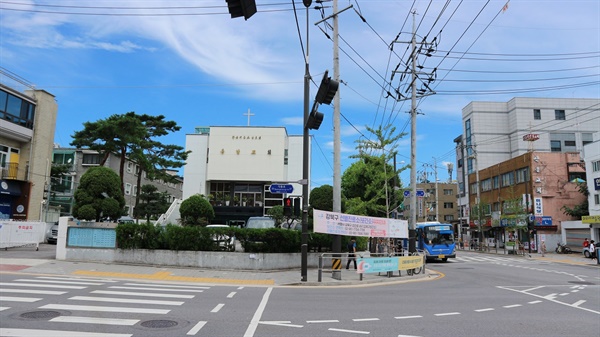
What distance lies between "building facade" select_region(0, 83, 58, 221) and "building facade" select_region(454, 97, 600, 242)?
5692cm

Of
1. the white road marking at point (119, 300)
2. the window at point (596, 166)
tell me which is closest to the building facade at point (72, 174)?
the white road marking at point (119, 300)

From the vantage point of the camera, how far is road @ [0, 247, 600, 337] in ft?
24.8

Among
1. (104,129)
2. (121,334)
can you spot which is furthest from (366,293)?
(104,129)

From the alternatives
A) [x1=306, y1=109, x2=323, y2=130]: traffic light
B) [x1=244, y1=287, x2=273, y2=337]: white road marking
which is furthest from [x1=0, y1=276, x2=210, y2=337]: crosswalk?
[x1=306, y1=109, x2=323, y2=130]: traffic light

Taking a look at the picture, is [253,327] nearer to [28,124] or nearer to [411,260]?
[411,260]

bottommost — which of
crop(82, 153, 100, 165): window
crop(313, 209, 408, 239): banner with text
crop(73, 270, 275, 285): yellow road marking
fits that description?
crop(73, 270, 275, 285): yellow road marking

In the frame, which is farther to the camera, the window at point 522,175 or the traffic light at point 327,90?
the window at point 522,175

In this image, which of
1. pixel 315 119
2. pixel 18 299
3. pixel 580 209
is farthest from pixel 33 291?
pixel 580 209

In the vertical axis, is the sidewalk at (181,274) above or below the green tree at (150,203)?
below

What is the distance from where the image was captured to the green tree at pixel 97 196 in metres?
20.6

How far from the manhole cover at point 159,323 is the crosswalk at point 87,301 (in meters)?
0.23

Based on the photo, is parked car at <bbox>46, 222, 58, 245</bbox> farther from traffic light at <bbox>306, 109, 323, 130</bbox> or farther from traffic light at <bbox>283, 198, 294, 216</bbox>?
traffic light at <bbox>306, 109, 323, 130</bbox>

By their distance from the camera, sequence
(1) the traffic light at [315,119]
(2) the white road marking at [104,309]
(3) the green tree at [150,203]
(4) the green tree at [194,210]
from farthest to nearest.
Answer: (3) the green tree at [150,203], (4) the green tree at [194,210], (1) the traffic light at [315,119], (2) the white road marking at [104,309]

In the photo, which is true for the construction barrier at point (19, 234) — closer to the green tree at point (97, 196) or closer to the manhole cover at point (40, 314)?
the green tree at point (97, 196)
